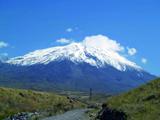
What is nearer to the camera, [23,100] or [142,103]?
[142,103]

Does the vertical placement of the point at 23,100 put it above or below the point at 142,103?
above

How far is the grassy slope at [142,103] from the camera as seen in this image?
37.3 metres

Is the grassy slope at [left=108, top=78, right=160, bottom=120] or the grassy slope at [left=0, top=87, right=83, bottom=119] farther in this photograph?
the grassy slope at [left=0, top=87, right=83, bottom=119]

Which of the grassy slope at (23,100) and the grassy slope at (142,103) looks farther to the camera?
the grassy slope at (23,100)

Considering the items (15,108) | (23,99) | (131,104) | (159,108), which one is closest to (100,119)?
(131,104)

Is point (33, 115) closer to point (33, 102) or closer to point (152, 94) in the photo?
point (152, 94)

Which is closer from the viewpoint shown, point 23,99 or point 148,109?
point 148,109

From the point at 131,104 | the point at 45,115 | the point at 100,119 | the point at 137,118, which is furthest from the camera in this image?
the point at 45,115

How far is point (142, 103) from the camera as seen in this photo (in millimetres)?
39906

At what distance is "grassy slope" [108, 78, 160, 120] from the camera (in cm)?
3728

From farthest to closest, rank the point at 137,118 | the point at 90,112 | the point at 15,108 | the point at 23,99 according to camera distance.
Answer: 1. the point at 23,99
2. the point at 15,108
3. the point at 90,112
4. the point at 137,118

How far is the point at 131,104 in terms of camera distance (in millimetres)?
40031

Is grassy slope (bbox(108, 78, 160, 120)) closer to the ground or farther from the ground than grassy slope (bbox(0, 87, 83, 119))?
closer to the ground

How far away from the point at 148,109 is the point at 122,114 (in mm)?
1998
